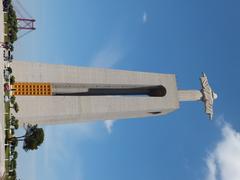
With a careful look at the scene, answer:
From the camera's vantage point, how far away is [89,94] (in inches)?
2731

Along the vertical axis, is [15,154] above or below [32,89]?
below

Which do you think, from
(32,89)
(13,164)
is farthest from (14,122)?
(32,89)

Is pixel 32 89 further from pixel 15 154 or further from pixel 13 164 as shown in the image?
pixel 13 164

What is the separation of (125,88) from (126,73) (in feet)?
10.5

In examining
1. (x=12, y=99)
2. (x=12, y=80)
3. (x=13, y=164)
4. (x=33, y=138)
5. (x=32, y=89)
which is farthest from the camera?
(x=32, y=89)

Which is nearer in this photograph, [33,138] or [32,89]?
[33,138]

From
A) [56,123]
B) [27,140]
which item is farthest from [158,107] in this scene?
[27,140]

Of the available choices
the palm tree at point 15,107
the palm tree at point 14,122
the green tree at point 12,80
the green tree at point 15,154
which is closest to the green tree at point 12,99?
the palm tree at point 15,107

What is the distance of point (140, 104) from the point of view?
69.8 m

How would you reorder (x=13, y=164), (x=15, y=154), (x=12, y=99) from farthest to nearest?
(x=12, y=99)
(x=15, y=154)
(x=13, y=164)

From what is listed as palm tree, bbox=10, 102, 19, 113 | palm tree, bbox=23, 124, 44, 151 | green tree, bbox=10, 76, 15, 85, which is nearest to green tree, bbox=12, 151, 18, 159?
palm tree, bbox=23, 124, 44, 151

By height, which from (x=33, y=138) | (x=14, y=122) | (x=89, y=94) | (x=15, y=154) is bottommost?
(x=15, y=154)

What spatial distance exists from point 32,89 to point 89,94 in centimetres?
1016

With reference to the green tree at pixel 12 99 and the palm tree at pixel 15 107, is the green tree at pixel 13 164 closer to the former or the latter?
the palm tree at pixel 15 107
